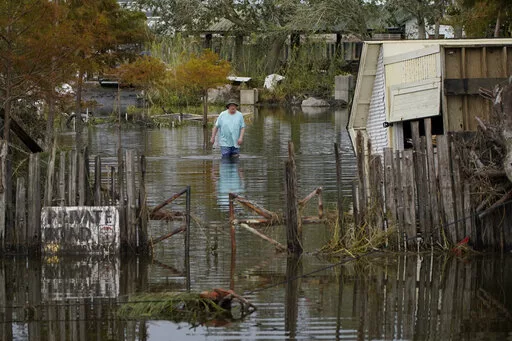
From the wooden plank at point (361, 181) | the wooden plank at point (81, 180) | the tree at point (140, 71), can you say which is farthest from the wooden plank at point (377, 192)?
the tree at point (140, 71)

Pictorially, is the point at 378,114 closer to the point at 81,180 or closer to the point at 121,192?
the point at 121,192

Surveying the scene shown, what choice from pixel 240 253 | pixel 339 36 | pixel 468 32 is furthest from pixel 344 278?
pixel 339 36

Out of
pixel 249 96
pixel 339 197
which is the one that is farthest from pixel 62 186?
pixel 249 96

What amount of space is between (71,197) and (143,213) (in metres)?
0.91

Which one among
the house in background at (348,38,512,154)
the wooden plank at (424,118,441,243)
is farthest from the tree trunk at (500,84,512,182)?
the house in background at (348,38,512,154)

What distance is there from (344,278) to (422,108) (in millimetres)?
4519

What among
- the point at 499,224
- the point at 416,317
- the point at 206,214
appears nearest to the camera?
the point at 416,317

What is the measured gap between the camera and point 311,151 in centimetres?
2981

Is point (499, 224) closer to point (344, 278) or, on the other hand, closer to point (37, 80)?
point (344, 278)

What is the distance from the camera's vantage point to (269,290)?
40.2 ft

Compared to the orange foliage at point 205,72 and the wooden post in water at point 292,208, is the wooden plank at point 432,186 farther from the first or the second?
the orange foliage at point 205,72

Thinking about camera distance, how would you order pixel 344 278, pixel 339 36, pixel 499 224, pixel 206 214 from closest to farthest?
pixel 344 278, pixel 499 224, pixel 206 214, pixel 339 36

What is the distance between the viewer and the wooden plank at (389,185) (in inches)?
535

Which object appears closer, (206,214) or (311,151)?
(206,214)
